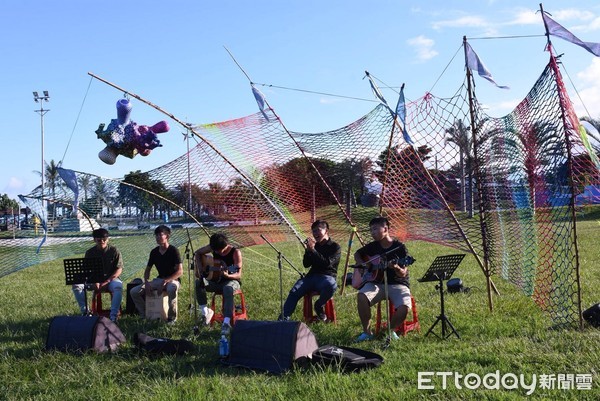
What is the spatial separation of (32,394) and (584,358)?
4.28m

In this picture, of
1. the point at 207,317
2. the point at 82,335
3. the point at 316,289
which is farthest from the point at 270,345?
the point at 207,317

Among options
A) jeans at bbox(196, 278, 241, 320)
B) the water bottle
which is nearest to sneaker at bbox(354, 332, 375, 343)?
the water bottle

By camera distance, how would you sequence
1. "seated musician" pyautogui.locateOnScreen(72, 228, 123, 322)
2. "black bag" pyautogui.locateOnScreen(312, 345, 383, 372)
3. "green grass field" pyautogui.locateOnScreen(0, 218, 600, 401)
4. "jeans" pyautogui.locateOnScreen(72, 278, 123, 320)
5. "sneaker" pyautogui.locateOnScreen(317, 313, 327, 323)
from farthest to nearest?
1. "seated musician" pyautogui.locateOnScreen(72, 228, 123, 322)
2. "jeans" pyautogui.locateOnScreen(72, 278, 123, 320)
3. "sneaker" pyautogui.locateOnScreen(317, 313, 327, 323)
4. "black bag" pyautogui.locateOnScreen(312, 345, 383, 372)
5. "green grass field" pyautogui.locateOnScreen(0, 218, 600, 401)

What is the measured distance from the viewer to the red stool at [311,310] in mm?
7289

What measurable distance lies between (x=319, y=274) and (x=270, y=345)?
232cm

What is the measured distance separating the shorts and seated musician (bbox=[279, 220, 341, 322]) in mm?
743

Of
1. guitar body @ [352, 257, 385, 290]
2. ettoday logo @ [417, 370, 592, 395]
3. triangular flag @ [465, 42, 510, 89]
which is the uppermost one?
triangular flag @ [465, 42, 510, 89]

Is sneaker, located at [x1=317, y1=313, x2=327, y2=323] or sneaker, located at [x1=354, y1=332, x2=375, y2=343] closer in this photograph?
sneaker, located at [x1=354, y1=332, x2=375, y2=343]

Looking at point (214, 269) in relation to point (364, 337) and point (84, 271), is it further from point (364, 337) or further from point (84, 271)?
point (364, 337)

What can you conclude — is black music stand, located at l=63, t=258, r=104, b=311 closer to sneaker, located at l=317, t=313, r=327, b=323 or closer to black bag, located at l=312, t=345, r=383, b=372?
sneaker, located at l=317, t=313, r=327, b=323

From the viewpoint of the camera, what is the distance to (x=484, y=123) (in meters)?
7.11

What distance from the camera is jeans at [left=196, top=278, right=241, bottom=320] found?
699 centimetres

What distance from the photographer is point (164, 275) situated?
7.93 m

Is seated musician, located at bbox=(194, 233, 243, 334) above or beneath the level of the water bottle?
above
